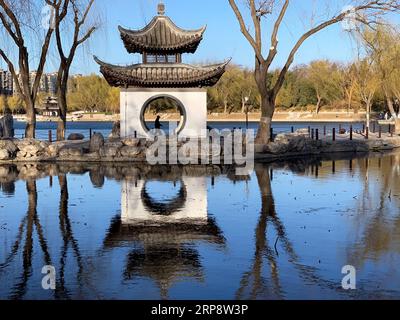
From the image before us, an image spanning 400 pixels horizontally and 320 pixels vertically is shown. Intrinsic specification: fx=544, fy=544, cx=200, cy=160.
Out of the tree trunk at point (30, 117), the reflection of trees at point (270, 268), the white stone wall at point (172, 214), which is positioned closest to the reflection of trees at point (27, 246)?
the white stone wall at point (172, 214)

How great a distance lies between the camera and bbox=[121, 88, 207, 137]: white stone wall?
85.7 feet

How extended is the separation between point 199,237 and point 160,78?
1828 cm

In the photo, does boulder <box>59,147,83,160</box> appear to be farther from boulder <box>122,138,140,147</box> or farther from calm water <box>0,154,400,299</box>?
calm water <box>0,154,400,299</box>

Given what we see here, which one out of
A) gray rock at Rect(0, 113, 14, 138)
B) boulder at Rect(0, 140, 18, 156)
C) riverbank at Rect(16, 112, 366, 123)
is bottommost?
boulder at Rect(0, 140, 18, 156)

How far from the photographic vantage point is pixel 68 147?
21406 mm

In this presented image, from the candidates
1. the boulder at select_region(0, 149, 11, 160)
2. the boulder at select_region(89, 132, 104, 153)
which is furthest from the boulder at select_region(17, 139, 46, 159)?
the boulder at select_region(89, 132, 104, 153)

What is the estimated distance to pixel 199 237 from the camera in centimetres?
814

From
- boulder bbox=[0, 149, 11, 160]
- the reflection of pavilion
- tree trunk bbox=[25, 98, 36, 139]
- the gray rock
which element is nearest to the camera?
the reflection of pavilion

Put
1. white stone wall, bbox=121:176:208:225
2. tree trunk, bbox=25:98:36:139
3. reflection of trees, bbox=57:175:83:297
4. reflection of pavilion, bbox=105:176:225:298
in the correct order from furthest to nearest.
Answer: tree trunk, bbox=25:98:36:139
white stone wall, bbox=121:176:208:225
reflection of pavilion, bbox=105:176:225:298
reflection of trees, bbox=57:175:83:297

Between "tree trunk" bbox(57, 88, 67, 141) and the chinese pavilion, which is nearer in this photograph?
the chinese pavilion

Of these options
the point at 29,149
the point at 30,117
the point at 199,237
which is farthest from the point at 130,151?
the point at 199,237

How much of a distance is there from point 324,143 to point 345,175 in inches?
361

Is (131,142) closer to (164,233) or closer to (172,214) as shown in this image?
(172,214)
